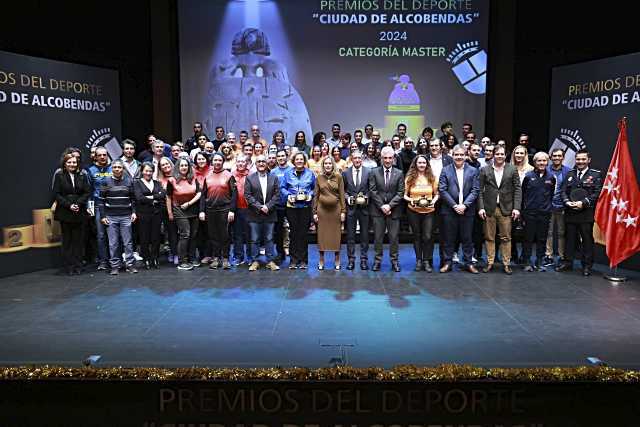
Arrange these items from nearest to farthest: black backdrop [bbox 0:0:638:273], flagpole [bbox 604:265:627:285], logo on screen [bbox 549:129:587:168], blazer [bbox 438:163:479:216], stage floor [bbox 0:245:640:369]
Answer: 1. stage floor [bbox 0:245:640:369]
2. flagpole [bbox 604:265:627:285]
3. blazer [bbox 438:163:479:216]
4. logo on screen [bbox 549:129:587:168]
5. black backdrop [bbox 0:0:638:273]

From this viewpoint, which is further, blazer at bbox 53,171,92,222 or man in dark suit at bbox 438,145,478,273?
man in dark suit at bbox 438,145,478,273

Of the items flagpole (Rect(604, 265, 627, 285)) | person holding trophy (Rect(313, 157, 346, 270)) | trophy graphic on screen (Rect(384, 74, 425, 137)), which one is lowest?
flagpole (Rect(604, 265, 627, 285))

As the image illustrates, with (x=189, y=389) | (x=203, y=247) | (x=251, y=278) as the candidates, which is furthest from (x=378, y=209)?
(x=189, y=389)

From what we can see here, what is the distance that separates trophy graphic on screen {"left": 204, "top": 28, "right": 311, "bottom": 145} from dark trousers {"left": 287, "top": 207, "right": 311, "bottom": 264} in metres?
4.08

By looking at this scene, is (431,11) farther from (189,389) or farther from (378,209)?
(189,389)

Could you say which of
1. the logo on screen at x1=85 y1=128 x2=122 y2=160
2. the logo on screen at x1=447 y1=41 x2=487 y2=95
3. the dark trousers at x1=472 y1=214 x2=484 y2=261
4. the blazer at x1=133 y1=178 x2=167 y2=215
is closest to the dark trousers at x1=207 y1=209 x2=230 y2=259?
the blazer at x1=133 y1=178 x2=167 y2=215

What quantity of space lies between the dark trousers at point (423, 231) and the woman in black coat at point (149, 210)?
11.0 ft

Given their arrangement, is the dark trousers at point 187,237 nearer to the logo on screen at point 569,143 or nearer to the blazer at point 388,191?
the blazer at point 388,191

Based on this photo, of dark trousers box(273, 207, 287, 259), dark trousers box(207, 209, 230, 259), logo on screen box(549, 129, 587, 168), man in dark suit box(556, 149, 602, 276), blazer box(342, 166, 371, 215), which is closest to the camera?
man in dark suit box(556, 149, 602, 276)

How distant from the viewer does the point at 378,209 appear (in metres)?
6.80

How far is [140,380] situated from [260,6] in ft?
30.5

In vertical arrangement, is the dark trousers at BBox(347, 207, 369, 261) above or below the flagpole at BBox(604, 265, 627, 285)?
above

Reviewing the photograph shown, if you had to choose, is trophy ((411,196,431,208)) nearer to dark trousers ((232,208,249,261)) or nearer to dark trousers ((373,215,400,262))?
dark trousers ((373,215,400,262))

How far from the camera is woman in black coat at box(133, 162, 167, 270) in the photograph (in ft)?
22.3
